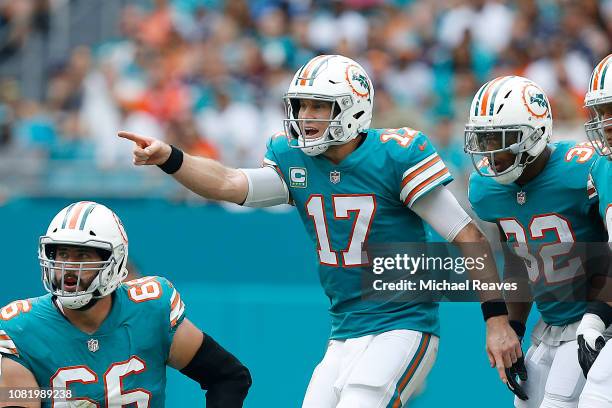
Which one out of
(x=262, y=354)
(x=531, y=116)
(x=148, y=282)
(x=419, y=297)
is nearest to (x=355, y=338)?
(x=419, y=297)

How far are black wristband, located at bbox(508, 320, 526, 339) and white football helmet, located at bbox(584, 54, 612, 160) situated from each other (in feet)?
3.35

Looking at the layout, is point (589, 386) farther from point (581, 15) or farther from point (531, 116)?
point (581, 15)

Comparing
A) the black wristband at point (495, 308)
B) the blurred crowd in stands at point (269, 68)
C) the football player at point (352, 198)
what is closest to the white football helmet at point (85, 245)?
the football player at point (352, 198)

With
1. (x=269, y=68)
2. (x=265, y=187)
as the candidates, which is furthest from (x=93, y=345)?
(x=269, y=68)

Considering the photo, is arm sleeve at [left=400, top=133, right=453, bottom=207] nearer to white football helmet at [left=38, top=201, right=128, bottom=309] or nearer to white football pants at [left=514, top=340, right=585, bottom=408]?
white football pants at [left=514, top=340, right=585, bottom=408]

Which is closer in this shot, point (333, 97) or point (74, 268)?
point (74, 268)

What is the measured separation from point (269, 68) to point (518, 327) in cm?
614

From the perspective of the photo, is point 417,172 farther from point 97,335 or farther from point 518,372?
point 97,335

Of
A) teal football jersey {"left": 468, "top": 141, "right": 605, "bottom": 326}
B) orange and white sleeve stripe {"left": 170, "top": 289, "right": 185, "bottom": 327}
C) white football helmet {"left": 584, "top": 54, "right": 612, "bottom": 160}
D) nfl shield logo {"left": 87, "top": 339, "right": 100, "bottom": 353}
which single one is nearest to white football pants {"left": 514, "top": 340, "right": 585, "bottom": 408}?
teal football jersey {"left": 468, "top": 141, "right": 605, "bottom": 326}

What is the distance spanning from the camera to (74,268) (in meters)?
4.50

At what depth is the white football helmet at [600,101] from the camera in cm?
458

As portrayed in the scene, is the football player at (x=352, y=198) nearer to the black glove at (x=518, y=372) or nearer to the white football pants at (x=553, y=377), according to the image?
the black glove at (x=518, y=372)

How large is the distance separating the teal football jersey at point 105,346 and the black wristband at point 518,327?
1588 millimetres

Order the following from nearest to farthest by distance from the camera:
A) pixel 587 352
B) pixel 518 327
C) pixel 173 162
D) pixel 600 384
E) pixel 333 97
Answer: pixel 600 384 < pixel 587 352 < pixel 173 162 < pixel 333 97 < pixel 518 327
